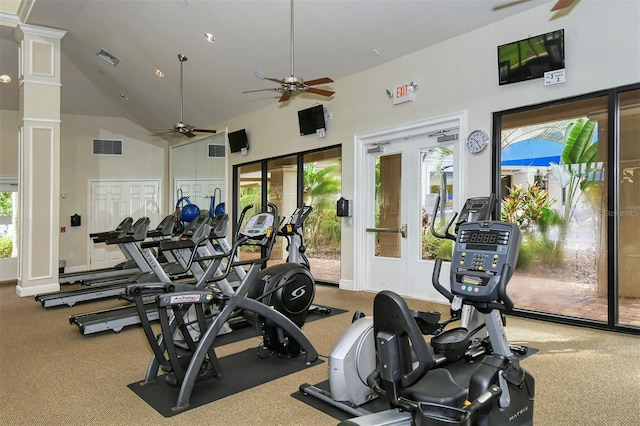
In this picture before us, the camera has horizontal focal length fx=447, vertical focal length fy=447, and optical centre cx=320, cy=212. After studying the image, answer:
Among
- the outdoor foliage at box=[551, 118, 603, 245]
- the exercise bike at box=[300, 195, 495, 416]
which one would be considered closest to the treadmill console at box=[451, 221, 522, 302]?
the exercise bike at box=[300, 195, 495, 416]

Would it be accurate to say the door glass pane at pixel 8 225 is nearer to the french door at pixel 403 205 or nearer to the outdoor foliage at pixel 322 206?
the outdoor foliage at pixel 322 206

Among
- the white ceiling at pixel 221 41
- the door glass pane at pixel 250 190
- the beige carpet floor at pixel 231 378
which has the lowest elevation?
the beige carpet floor at pixel 231 378

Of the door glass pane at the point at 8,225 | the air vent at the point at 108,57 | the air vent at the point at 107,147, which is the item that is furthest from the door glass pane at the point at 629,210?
the door glass pane at the point at 8,225

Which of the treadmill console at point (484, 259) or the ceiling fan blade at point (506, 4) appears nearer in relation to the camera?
the treadmill console at point (484, 259)

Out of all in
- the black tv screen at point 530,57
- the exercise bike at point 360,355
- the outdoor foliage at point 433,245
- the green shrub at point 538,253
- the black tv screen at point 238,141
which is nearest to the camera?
the exercise bike at point 360,355

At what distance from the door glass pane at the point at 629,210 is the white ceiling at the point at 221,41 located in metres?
1.33

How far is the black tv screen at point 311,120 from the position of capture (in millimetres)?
7031

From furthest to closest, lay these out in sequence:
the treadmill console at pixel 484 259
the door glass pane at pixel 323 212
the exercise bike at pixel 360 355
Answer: the door glass pane at pixel 323 212 < the exercise bike at pixel 360 355 < the treadmill console at pixel 484 259

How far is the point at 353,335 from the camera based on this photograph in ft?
8.71

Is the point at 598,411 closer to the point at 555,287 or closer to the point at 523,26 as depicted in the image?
the point at 555,287

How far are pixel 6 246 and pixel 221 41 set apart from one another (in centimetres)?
606

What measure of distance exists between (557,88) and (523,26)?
0.77 meters

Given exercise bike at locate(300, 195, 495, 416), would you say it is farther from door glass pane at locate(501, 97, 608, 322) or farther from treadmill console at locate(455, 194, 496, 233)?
door glass pane at locate(501, 97, 608, 322)

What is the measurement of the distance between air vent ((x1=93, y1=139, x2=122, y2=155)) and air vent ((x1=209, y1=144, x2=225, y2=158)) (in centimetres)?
246
